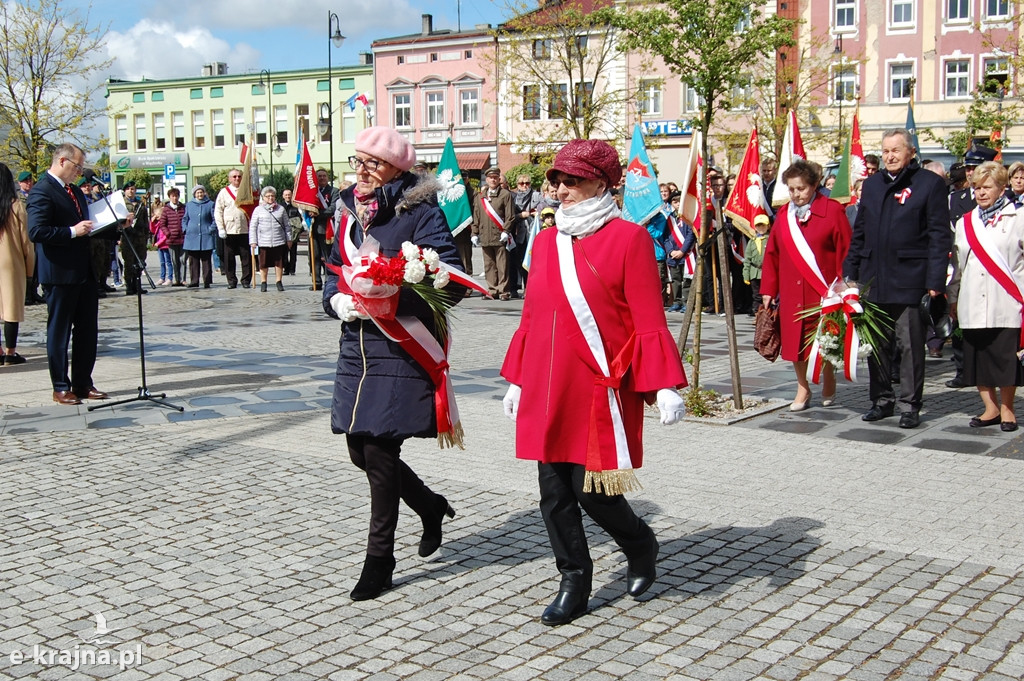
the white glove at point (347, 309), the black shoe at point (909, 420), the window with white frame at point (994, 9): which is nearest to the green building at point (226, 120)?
the window with white frame at point (994, 9)

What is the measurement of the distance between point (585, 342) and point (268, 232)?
1678 cm

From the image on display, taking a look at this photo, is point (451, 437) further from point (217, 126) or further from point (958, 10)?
point (217, 126)

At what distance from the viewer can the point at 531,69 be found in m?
37.2

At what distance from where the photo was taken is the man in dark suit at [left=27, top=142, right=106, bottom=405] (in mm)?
9070

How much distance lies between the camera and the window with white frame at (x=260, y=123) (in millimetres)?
74100

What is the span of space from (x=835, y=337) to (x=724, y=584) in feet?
13.1

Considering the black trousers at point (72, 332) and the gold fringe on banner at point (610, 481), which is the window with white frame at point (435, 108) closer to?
the black trousers at point (72, 332)

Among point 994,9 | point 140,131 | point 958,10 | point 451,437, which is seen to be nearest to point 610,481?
point 451,437

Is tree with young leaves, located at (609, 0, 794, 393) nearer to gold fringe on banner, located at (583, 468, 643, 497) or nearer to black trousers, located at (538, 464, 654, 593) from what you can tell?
black trousers, located at (538, 464, 654, 593)

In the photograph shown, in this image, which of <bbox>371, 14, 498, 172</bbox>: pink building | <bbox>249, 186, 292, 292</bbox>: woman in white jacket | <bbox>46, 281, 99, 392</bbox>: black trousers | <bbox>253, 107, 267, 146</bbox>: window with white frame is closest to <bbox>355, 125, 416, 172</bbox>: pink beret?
<bbox>46, 281, 99, 392</bbox>: black trousers

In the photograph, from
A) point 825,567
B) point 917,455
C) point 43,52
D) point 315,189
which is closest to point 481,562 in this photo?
point 825,567

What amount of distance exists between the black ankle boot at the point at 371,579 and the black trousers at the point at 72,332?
18.4 ft

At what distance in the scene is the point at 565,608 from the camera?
173 inches

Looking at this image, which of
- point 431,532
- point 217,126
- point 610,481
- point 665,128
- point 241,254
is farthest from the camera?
point 217,126
